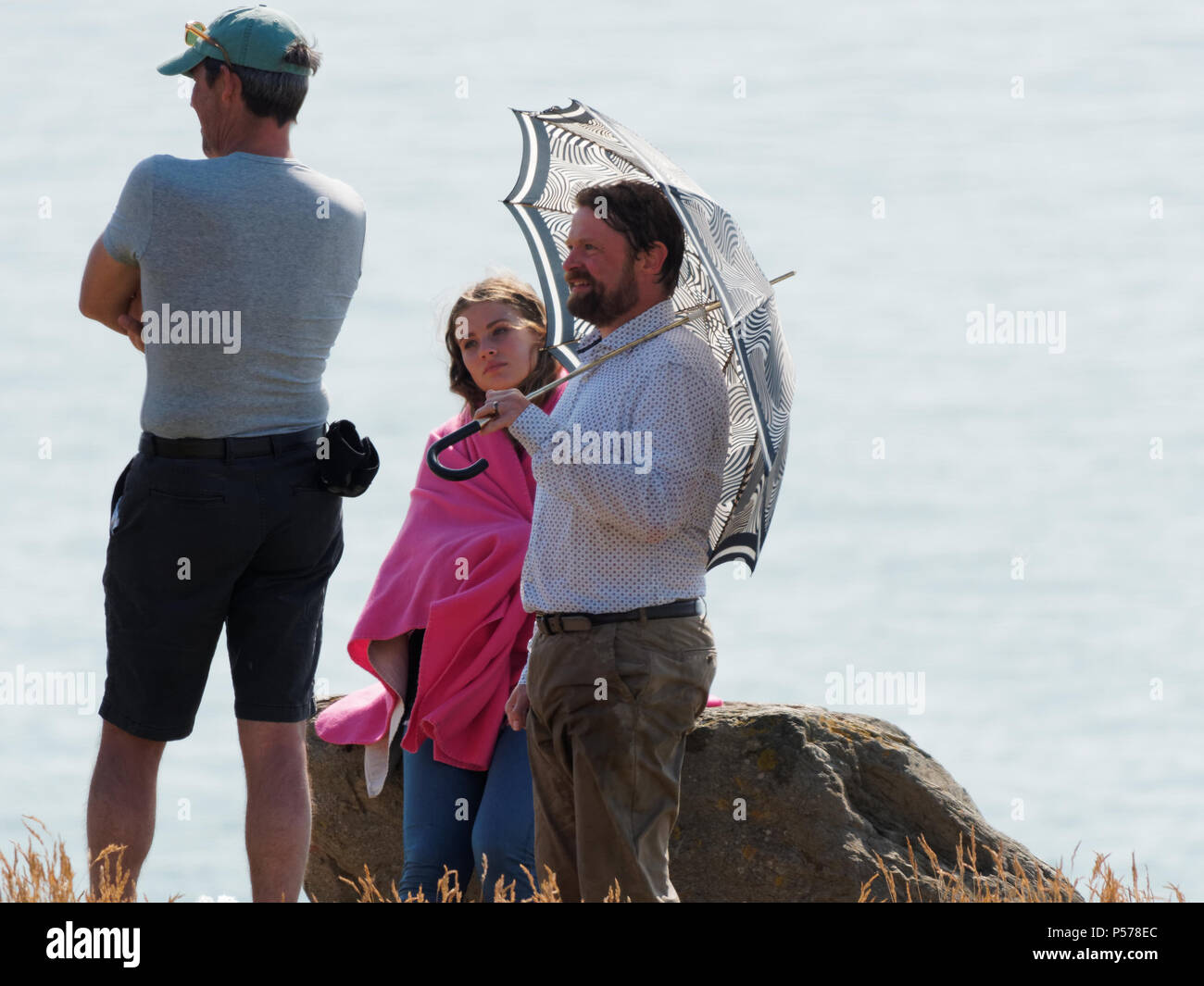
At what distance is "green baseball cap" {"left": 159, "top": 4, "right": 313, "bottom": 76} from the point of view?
4262 mm

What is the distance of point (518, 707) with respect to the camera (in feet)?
14.5

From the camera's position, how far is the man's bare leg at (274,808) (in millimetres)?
4227

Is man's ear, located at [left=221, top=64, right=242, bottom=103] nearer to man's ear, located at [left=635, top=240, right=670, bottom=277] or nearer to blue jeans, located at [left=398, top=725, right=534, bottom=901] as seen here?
man's ear, located at [left=635, top=240, right=670, bottom=277]

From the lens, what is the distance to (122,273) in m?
4.21

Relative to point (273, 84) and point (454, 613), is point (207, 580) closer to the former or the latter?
point (454, 613)

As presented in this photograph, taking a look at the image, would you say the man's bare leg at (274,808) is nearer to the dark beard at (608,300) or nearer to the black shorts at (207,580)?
the black shorts at (207,580)

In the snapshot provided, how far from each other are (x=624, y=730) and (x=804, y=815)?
1.57m

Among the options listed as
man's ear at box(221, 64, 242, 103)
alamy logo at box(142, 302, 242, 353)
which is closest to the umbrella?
alamy logo at box(142, 302, 242, 353)

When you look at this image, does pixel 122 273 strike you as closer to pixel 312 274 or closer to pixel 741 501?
pixel 312 274

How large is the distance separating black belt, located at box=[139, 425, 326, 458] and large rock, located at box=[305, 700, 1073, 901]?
170 cm

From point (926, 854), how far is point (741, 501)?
169 cm
